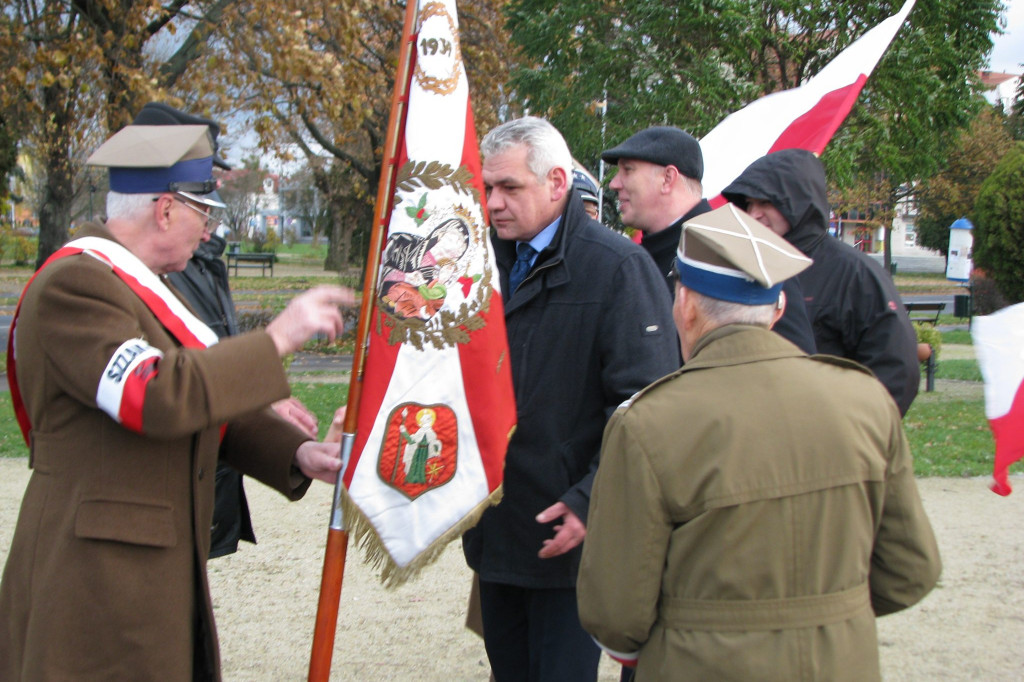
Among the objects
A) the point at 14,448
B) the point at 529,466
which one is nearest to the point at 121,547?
the point at 529,466

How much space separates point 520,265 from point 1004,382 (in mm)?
1739

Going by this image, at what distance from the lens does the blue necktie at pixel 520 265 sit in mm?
3134

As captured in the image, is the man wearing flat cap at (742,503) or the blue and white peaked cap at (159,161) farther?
the blue and white peaked cap at (159,161)

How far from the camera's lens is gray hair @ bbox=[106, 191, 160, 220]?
7.77ft

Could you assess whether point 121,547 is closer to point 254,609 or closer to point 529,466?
point 529,466

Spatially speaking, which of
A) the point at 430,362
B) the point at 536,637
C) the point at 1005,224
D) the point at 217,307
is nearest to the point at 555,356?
the point at 430,362

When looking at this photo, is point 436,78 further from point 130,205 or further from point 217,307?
point 217,307

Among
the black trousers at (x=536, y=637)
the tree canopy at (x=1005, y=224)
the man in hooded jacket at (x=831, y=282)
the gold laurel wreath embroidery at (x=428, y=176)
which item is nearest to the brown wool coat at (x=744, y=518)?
the black trousers at (x=536, y=637)

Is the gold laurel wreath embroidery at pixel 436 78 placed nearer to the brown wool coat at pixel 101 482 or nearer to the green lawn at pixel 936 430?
the brown wool coat at pixel 101 482

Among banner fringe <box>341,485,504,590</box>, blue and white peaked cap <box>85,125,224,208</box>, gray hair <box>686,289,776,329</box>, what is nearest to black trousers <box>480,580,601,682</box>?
banner fringe <box>341,485,504,590</box>

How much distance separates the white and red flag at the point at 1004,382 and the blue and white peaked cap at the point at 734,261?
1.68m

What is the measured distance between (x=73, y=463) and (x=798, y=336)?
2331mm

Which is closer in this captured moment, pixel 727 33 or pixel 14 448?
pixel 14 448

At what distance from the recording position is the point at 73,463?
7.32 feet
